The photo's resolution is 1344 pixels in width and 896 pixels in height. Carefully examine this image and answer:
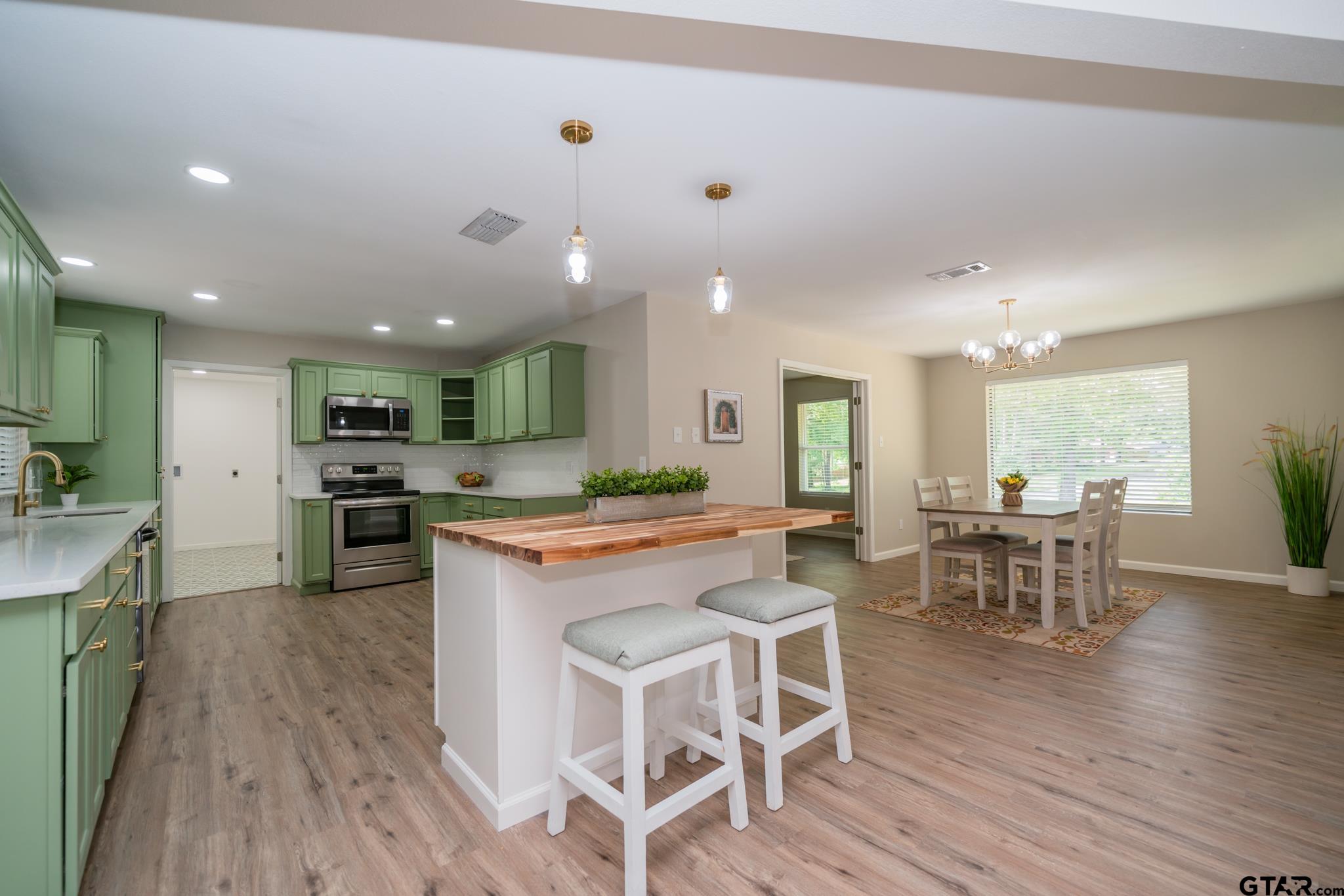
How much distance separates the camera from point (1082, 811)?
1911 millimetres

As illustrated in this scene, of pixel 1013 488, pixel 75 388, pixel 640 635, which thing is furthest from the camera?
pixel 1013 488

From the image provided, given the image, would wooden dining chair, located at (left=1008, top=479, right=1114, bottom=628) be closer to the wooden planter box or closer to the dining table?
the dining table

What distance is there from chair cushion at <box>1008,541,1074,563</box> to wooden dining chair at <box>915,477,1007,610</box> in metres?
0.15

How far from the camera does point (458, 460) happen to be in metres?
6.61

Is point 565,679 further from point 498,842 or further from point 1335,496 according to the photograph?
point 1335,496

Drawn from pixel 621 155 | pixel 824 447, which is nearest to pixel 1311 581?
pixel 824 447

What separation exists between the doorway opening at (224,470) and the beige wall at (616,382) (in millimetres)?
4607

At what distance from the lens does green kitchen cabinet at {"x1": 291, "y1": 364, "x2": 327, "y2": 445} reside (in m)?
5.35

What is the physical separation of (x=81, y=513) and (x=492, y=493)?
9.35 feet

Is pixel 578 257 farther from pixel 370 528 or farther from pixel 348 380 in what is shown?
pixel 348 380

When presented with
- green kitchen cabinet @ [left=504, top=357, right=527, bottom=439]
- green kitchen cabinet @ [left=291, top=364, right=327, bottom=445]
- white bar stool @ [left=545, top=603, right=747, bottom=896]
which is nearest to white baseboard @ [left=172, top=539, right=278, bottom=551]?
green kitchen cabinet @ [left=291, top=364, right=327, bottom=445]

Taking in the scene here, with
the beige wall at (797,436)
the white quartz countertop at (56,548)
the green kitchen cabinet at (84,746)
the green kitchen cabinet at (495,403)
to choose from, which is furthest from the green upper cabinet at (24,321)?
the beige wall at (797,436)

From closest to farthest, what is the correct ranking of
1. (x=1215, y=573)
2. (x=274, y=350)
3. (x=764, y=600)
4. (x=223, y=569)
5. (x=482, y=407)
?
(x=764, y=600) → (x=1215, y=573) → (x=274, y=350) → (x=482, y=407) → (x=223, y=569)

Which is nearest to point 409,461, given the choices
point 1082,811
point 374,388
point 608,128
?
point 374,388
